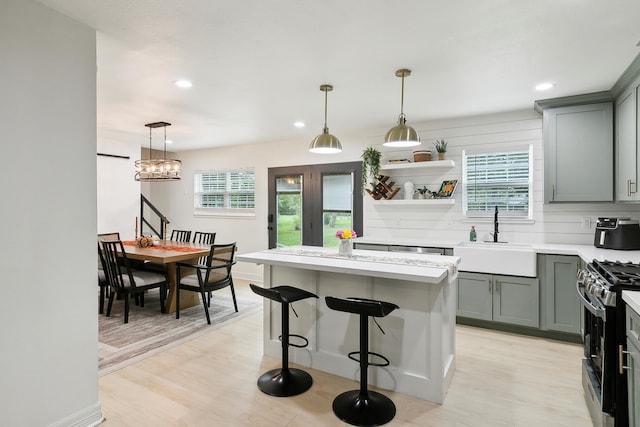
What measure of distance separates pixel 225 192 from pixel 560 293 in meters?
5.57

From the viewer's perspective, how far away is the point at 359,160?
17.7 feet

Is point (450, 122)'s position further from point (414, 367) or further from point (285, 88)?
point (414, 367)

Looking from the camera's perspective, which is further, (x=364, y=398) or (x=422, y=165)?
(x=422, y=165)

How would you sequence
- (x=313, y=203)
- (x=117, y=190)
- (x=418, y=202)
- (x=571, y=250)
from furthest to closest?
(x=117, y=190) → (x=313, y=203) → (x=418, y=202) → (x=571, y=250)

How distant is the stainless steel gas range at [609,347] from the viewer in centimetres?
192

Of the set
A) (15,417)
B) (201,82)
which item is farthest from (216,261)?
(15,417)

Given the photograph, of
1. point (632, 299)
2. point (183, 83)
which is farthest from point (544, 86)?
point (183, 83)

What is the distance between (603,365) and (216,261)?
12.0 ft

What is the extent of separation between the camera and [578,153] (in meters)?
3.72

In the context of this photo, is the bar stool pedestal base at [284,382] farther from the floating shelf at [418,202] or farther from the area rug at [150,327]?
the floating shelf at [418,202]

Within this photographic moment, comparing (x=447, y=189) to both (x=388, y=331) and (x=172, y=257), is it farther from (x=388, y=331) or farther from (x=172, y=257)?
(x=172, y=257)

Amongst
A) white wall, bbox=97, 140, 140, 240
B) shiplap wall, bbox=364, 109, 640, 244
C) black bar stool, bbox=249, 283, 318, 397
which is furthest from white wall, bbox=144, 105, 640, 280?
black bar stool, bbox=249, 283, 318, 397

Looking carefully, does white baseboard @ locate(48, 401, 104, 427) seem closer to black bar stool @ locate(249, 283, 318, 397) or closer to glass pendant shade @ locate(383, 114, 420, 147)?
black bar stool @ locate(249, 283, 318, 397)

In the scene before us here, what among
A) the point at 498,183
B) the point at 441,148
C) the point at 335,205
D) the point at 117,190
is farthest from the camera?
the point at 117,190
